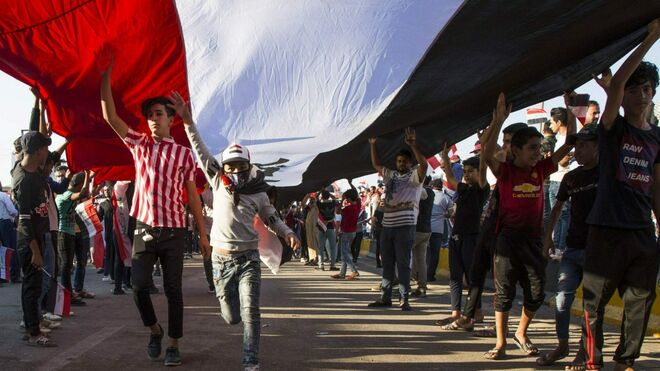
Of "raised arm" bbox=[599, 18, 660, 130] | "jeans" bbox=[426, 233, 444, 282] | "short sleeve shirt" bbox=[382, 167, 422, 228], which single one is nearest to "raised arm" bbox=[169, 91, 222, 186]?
"raised arm" bbox=[599, 18, 660, 130]

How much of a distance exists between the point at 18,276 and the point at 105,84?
8516 mm

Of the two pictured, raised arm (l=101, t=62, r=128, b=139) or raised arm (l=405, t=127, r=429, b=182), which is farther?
raised arm (l=405, t=127, r=429, b=182)

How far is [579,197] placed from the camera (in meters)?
5.36

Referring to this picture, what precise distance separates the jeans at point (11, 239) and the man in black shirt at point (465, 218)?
340 inches

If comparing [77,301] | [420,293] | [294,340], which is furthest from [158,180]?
[420,293]

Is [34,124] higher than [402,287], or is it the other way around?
[34,124]

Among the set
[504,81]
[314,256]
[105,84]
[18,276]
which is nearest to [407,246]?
[504,81]

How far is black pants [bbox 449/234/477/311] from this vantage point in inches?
288

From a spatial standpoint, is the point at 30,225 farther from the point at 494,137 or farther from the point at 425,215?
the point at 425,215

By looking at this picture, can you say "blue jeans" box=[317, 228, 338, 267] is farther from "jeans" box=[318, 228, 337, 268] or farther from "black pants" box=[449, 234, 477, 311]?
"black pants" box=[449, 234, 477, 311]

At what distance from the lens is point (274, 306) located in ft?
30.0

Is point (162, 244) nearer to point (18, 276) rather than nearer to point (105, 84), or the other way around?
point (105, 84)

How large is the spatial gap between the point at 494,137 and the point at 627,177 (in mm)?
1351

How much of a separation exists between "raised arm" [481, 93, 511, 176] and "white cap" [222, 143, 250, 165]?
1950mm
